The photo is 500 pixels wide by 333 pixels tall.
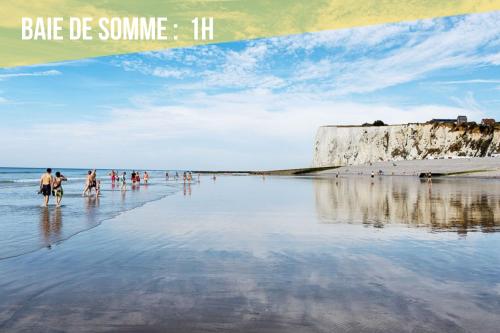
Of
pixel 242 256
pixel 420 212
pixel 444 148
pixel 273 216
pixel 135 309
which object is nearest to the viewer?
pixel 135 309

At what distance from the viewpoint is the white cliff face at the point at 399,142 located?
12144cm

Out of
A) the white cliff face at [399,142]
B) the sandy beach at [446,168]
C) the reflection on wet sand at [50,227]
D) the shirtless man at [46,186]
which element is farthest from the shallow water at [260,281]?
the white cliff face at [399,142]

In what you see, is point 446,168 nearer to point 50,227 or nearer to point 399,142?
point 399,142

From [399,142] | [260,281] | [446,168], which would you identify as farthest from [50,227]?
[399,142]

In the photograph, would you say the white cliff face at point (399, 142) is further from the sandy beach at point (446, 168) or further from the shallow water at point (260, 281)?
the shallow water at point (260, 281)

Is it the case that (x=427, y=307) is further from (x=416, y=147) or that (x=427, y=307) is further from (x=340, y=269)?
(x=416, y=147)

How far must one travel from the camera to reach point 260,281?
7.47 metres

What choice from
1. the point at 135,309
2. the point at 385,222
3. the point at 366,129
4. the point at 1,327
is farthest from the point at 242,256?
the point at 366,129

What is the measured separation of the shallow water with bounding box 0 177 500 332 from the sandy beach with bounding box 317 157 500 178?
247ft

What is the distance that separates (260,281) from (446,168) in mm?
100052

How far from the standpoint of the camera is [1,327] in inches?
205

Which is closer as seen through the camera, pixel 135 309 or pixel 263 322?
pixel 263 322

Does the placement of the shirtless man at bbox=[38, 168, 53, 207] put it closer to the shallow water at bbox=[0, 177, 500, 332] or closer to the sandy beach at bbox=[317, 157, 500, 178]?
the shallow water at bbox=[0, 177, 500, 332]

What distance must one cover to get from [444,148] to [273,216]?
400 ft
